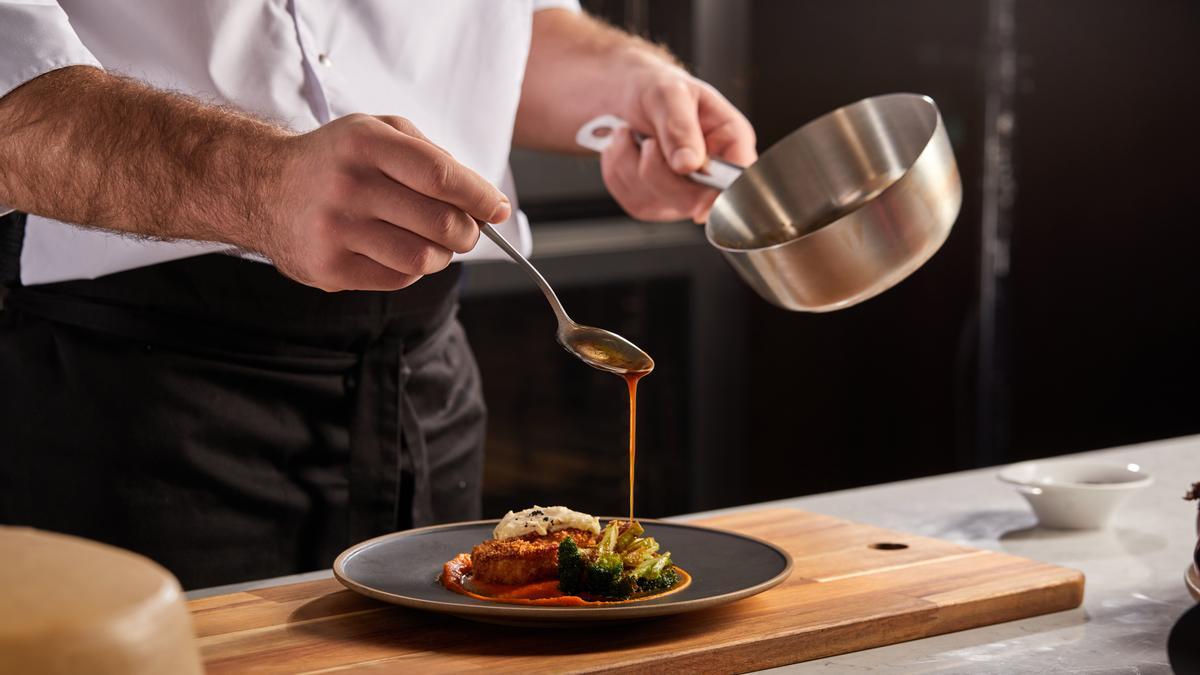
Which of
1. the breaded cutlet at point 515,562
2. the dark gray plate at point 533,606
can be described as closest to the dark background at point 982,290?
the dark gray plate at point 533,606

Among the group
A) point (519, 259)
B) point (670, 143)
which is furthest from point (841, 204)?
point (519, 259)

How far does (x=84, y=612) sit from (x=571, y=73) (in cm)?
128

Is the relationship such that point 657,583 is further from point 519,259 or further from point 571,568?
point 519,259

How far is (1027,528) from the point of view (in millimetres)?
1443

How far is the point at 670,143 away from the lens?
156 cm

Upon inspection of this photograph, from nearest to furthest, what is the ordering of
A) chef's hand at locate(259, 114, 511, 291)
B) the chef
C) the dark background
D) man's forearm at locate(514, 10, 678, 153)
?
chef's hand at locate(259, 114, 511, 291) → the chef → man's forearm at locate(514, 10, 678, 153) → the dark background

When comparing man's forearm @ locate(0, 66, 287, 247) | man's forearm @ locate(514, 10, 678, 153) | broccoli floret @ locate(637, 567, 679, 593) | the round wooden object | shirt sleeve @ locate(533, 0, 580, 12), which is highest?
shirt sleeve @ locate(533, 0, 580, 12)

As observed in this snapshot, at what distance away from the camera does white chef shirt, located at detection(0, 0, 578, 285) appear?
1.38 m

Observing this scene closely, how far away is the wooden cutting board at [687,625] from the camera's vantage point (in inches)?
38.7

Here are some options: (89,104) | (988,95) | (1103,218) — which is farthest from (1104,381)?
(89,104)

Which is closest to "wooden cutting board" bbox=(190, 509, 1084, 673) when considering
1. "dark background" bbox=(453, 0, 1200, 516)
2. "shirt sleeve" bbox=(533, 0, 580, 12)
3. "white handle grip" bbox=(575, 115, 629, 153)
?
"white handle grip" bbox=(575, 115, 629, 153)

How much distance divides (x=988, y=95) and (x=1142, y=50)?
0.37 m

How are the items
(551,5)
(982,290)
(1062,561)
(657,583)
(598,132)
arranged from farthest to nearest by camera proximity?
1. (982,290)
2. (551,5)
3. (598,132)
4. (1062,561)
5. (657,583)

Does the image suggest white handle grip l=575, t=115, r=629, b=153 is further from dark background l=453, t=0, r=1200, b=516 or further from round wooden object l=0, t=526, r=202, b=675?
dark background l=453, t=0, r=1200, b=516
